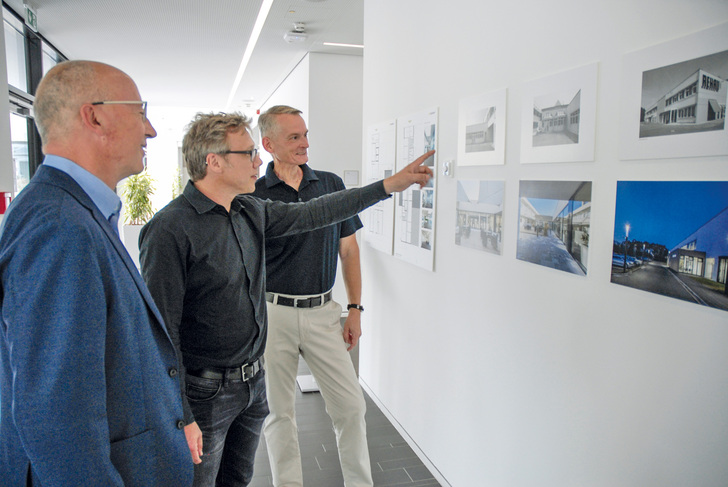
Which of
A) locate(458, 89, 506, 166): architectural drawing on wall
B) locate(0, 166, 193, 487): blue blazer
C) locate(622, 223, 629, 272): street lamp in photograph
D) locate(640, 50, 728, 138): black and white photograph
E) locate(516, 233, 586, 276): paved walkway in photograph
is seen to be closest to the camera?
locate(0, 166, 193, 487): blue blazer

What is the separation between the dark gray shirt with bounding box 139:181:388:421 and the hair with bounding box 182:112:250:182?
0.26ft

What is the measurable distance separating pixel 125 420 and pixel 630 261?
1.31 metres

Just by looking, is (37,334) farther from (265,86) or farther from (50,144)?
(265,86)

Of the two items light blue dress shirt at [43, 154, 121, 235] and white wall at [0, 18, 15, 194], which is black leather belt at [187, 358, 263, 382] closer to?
light blue dress shirt at [43, 154, 121, 235]

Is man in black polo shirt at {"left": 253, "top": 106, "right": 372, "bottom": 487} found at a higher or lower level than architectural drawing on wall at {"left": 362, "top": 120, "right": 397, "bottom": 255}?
lower

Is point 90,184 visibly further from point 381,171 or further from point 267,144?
point 381,171

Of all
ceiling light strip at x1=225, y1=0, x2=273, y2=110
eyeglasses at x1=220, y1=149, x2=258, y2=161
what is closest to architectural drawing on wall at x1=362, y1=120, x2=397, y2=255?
eyeglasses at x1=220, y1=149, x2=258, y2=161

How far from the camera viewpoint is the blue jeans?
1.61 meters

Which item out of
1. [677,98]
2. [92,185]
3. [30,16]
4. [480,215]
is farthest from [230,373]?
[30,16]

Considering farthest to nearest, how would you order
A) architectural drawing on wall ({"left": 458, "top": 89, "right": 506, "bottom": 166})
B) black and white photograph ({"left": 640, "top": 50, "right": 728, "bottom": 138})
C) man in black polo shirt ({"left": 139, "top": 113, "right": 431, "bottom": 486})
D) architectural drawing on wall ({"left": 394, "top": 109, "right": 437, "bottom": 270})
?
architectural drawing on wall ({"left": 394, "top": 109, "right": 437, "bottom": 270}) → architectural drawing on wall ({"left": 458, "top": 89, "right": 506, "bottom": 166}) → man in black polo shirt ({"left": 139, "top": 113, "right": 431, "bottom": 486}) → black and white photograph ({"left": 640, "top": 50, "right": 728, "bottom": 138})

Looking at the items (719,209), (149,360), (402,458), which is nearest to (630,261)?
(719,209)

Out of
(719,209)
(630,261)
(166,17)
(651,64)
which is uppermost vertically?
(166,17)

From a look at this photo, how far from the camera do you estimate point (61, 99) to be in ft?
3.37

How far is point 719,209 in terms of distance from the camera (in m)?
1.16
